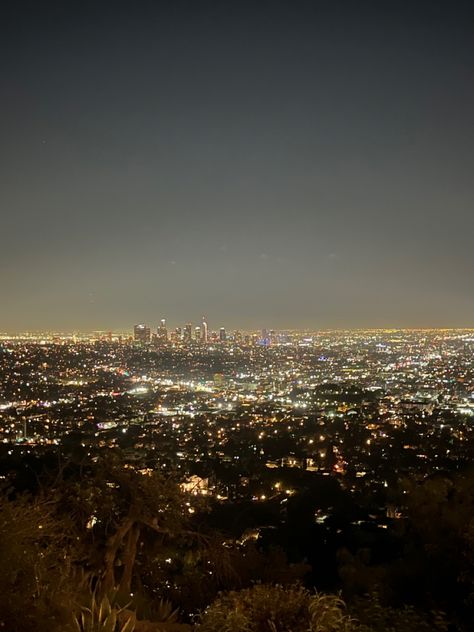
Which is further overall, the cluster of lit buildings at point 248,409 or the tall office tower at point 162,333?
the tall office tower at point 162,333

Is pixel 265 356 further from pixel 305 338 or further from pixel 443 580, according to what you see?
pixel 443 580

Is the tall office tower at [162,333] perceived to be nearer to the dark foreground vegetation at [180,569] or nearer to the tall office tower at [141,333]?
the tall office tower at [141,333]

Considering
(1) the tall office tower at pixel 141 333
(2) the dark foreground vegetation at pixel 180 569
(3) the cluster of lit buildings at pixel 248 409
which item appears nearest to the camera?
(2) the dark foreground vegetation at pixel 180 569

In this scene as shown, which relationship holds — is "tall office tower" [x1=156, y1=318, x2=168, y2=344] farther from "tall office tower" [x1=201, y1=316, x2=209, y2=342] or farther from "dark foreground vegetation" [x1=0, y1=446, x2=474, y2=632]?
"dark foreground vegetation" [x1=0, y1=446, x2=474, y2=632]

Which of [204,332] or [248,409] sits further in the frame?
[204,332]

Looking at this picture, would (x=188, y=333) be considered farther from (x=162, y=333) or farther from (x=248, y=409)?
(x=248, y=409)

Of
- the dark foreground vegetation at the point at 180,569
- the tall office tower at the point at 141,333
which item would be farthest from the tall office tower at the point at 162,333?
the dark foreground vegetation at the point at 180,569

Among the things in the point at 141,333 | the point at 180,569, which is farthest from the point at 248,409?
the point at 141,333

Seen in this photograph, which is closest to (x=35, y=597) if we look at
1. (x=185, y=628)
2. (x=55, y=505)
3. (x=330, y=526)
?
(x=185, y=628)
